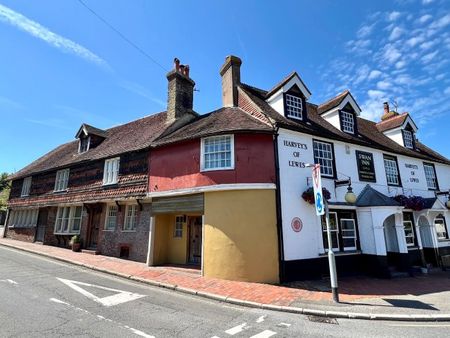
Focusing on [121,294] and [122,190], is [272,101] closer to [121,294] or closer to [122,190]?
[122,190]

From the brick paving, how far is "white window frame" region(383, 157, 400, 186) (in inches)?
220

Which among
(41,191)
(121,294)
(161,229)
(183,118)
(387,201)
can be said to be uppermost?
(183,118)

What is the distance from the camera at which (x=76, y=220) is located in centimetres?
1883

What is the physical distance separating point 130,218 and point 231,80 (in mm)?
10198

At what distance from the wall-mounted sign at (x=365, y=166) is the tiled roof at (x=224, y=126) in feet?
21.2

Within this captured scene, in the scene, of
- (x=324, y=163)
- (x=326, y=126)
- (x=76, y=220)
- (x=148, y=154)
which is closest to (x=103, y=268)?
(x=148, y=154)

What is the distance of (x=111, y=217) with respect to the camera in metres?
16.4

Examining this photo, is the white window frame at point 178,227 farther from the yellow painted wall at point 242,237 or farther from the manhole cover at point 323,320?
the manhole cover at point 323,320

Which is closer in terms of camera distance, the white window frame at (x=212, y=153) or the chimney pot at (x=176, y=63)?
the white window frame at (x=212, y=153)

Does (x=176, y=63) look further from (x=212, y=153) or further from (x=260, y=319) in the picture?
(x=260, y=319)

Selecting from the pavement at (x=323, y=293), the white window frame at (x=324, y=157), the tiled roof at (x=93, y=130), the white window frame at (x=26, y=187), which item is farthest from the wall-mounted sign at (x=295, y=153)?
the white window frame at (x=26, y=187)

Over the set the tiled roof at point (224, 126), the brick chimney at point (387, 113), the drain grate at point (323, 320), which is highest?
the brick chimney at point (387, 113)

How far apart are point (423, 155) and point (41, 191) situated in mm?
30183

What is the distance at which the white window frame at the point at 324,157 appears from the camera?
13.4 m
